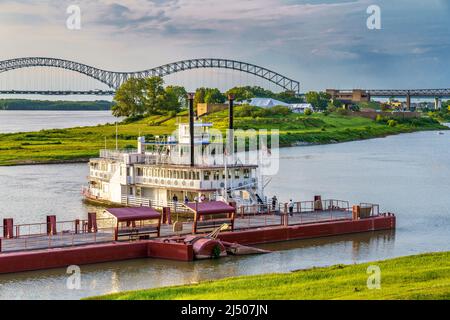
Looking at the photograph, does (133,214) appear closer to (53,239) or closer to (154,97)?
(53,239)

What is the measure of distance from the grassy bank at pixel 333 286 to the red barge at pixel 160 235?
7.74 meters

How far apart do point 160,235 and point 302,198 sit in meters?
23.7

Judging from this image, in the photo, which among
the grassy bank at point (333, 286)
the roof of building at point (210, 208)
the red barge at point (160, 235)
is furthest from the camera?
the roof of building at point (210, 208)

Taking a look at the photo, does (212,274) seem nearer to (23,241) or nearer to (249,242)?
(249,242)

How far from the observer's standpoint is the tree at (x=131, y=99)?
184 metres

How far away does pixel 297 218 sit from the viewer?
161ft

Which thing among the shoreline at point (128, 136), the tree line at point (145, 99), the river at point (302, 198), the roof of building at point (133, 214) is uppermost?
the tree line at point (145, 99)

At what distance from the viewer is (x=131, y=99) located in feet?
608

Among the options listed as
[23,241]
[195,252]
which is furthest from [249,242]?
[23,241]

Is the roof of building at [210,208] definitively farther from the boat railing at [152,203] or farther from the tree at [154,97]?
the tree at [154,97]

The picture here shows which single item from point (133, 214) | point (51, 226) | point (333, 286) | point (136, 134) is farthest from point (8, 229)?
point (136, 134)

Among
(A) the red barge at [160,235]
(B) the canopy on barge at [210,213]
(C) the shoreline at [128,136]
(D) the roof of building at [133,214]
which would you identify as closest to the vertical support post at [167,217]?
(A) the red barge at [160,235]

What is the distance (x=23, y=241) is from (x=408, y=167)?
63169 millimetres

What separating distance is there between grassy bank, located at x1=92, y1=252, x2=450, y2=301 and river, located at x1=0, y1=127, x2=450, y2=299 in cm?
467
